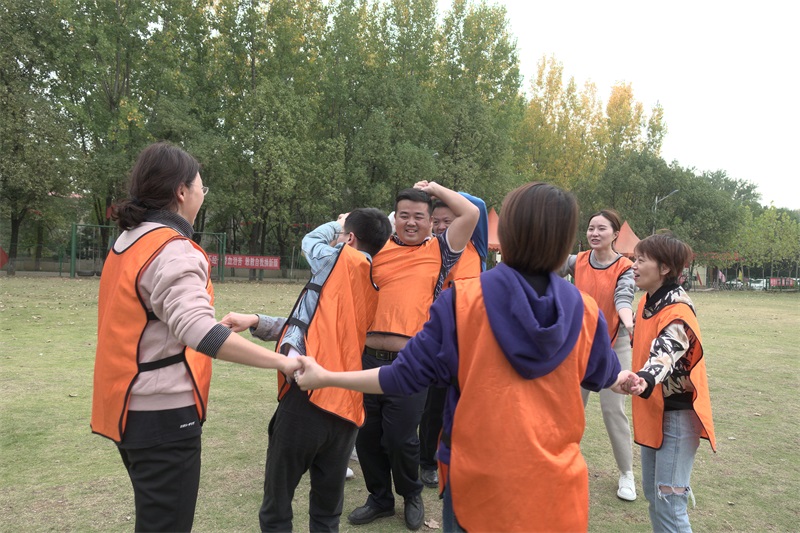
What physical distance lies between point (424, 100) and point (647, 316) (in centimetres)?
3423

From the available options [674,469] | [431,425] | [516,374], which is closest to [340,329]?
[516,374]

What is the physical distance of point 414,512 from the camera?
3.88m

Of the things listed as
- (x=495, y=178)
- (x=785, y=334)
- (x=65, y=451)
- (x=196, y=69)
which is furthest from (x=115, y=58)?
(x=785, y=334)

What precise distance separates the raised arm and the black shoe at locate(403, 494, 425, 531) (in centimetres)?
181

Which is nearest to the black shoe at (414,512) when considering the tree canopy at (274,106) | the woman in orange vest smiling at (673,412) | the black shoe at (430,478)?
the black shoe at (430,478)

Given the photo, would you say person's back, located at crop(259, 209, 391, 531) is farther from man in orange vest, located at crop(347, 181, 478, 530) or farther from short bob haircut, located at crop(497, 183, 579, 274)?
short bob haircut, located at crop(497, 183, 579, 274)

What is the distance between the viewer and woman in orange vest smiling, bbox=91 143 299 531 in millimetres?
2182

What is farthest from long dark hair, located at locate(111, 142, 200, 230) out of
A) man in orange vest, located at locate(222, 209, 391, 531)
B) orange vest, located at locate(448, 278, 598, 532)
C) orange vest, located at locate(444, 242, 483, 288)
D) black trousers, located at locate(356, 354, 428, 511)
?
orange vest, located at locate(444, 242, 483, 288)

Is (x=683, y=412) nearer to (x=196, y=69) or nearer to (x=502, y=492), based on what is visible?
(x=502, y=492)

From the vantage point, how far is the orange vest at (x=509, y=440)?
6.07 feet

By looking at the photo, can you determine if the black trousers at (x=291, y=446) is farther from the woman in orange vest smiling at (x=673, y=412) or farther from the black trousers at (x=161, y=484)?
the woman in orange vest smiling at (x=673, y=412)

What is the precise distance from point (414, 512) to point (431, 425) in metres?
1.03


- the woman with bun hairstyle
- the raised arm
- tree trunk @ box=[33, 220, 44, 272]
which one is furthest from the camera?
tree trunk @ box=[33, 220, 44, 272]

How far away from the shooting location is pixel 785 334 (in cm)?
1533
